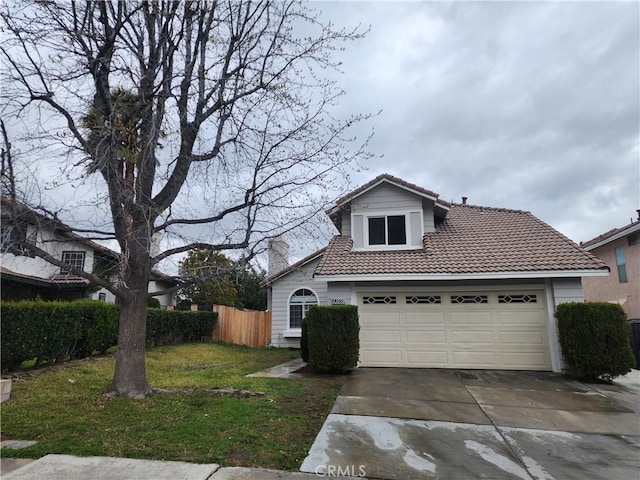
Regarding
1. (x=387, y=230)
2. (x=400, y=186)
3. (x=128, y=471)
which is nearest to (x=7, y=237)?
(x=128, y=471)

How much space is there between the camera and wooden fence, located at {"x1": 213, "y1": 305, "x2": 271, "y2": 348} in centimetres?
1812

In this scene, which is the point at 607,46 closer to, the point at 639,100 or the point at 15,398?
the point at 639,100

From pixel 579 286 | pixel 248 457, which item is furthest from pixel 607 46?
pixel 248 457

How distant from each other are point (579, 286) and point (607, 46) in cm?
583

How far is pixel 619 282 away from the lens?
48.6ft

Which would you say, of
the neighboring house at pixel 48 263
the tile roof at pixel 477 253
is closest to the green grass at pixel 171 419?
the neighboring house at pixel 48 263

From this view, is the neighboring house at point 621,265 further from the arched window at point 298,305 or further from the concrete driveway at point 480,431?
the arched window at point 298,305

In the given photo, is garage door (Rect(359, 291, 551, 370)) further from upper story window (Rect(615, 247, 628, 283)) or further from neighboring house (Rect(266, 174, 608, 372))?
upper story window (Rect(615, 247, 628, 283))

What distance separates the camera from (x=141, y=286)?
6.50m

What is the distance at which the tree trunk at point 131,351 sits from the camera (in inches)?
243

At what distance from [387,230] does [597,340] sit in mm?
6068

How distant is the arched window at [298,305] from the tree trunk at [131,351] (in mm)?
10444

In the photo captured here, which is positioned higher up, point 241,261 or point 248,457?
point 241,261

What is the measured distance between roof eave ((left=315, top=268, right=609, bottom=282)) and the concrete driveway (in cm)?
264
